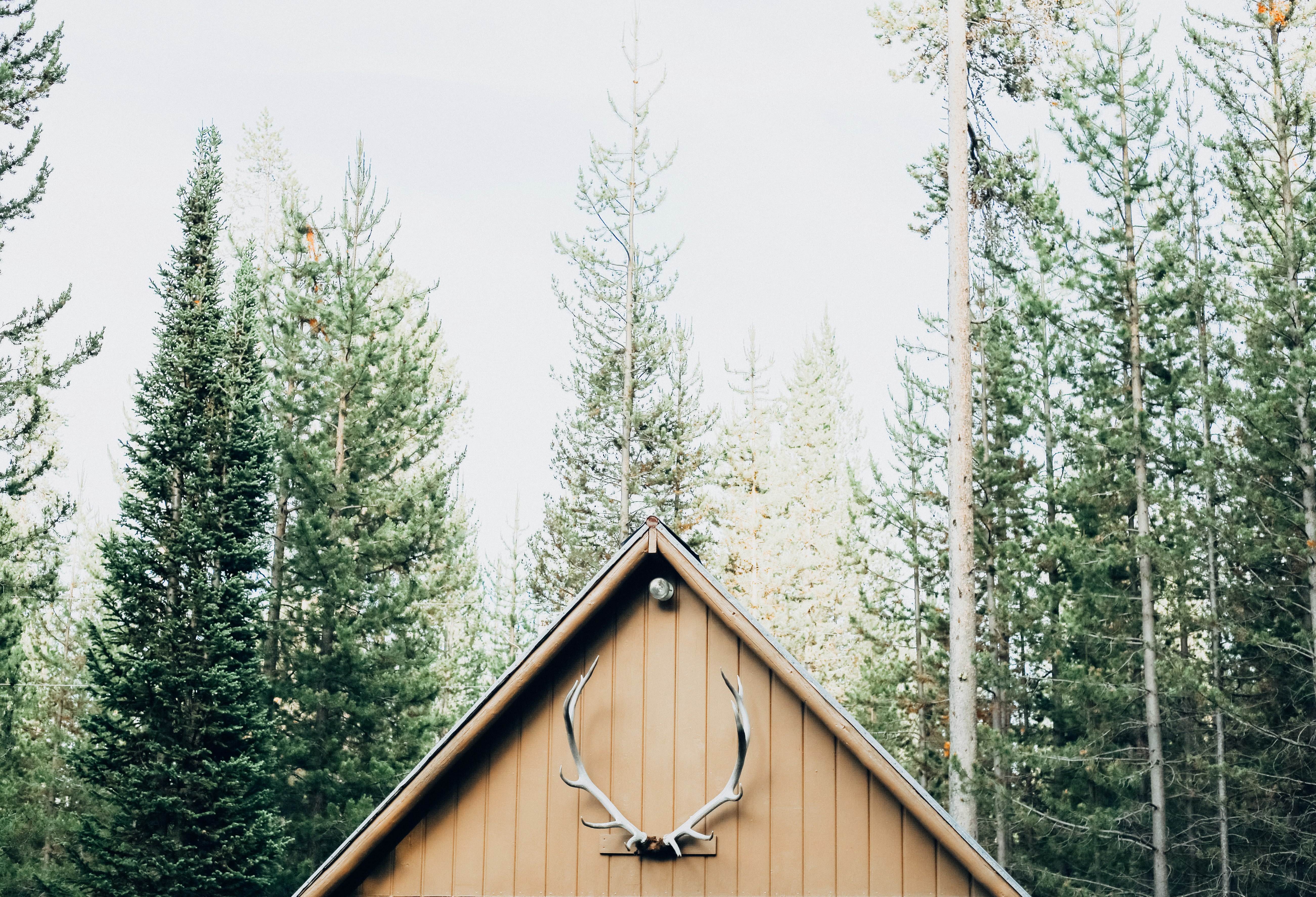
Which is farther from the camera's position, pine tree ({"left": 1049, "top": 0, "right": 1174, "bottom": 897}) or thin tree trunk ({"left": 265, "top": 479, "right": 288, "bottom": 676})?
thin tree trunk ({"left": 265, "top": 479, "right": 288, "bottom": 676})

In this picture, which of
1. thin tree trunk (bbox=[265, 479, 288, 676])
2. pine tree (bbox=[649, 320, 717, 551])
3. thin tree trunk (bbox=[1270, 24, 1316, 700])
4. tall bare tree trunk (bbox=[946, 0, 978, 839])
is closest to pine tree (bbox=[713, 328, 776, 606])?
pine tree (bbox=[649, 320, 717, 551])

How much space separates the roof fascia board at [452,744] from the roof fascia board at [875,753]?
0.32 metres

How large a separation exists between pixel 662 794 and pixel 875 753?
131cm

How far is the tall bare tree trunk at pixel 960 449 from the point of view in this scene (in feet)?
47.9

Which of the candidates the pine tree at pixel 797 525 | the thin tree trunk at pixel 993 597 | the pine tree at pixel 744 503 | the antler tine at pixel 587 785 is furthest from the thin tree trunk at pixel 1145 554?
the pine tree at pixel 744 503

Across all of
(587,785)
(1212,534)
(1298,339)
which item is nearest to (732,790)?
(587,785)

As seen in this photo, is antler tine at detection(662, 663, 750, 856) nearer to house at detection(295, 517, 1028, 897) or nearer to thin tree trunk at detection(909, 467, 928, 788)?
house at detection(295, 517, 1028, 897)

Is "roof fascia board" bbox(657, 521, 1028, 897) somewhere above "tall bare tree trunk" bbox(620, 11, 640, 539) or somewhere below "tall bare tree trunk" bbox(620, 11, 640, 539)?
below

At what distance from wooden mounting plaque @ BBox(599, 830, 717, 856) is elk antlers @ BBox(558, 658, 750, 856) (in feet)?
0.12

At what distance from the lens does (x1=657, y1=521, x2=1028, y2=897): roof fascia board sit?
6.69 meters

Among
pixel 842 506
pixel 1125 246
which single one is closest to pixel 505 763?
pixel 1125 246

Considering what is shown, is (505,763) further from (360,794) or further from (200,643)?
(360,794)

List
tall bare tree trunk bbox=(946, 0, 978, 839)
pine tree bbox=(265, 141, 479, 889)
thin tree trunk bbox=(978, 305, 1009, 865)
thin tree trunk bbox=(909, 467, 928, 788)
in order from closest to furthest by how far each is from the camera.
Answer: tall bare tree trunk bbox=(946, 0, 978, 839) → thin tree trunk bbox=(978, 305, 1009, 865) → pine tree bbox=(265, 141, 479, 889) → thin tree trunk bbox=(909, 467, 928, 788)

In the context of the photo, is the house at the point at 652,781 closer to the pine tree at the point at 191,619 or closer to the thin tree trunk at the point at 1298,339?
the thin tree trunk at the point at 1298,339
